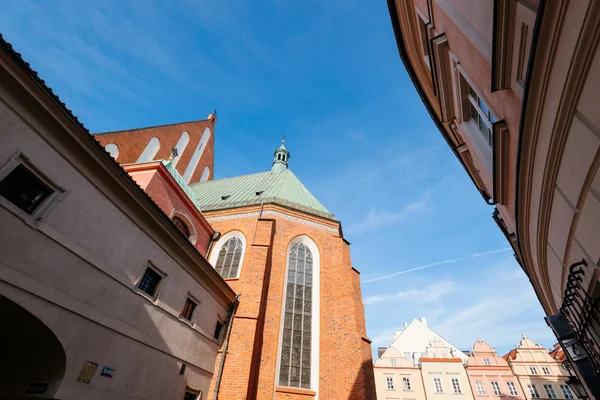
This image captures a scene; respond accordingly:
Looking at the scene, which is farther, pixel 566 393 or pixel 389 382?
pixel 389 382

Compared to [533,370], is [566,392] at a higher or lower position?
lower

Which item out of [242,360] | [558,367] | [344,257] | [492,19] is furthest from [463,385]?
[492,19]

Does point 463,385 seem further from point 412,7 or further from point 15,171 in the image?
point 15,171

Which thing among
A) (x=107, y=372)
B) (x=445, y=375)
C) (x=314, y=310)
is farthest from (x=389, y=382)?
(x=107, y=372)

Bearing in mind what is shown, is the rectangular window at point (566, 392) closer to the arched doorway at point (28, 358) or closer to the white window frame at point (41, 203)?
the arched doorway at point (28, 358)

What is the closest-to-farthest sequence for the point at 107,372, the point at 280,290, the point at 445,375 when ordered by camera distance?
1. the point at 107,372
2. the point at 280,290
3. the point at 445,375

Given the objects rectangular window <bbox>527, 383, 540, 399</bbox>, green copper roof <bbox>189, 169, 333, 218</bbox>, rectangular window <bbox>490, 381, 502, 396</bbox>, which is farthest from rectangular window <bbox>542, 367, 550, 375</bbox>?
green copper roof <bbox>189, 169, 333, 218</bbox>

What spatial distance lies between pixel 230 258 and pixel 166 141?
8.70m

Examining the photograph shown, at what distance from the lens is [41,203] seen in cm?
510

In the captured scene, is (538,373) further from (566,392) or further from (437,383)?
(437,383)

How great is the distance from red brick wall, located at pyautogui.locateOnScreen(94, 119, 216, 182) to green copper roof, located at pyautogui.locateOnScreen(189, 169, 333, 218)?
2.21 metres

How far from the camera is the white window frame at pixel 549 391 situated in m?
26.4

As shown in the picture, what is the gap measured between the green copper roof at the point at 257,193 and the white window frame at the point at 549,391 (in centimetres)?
2853

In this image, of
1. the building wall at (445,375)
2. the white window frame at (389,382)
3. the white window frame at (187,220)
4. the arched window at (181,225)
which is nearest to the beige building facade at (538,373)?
the building wall at (445,375)
